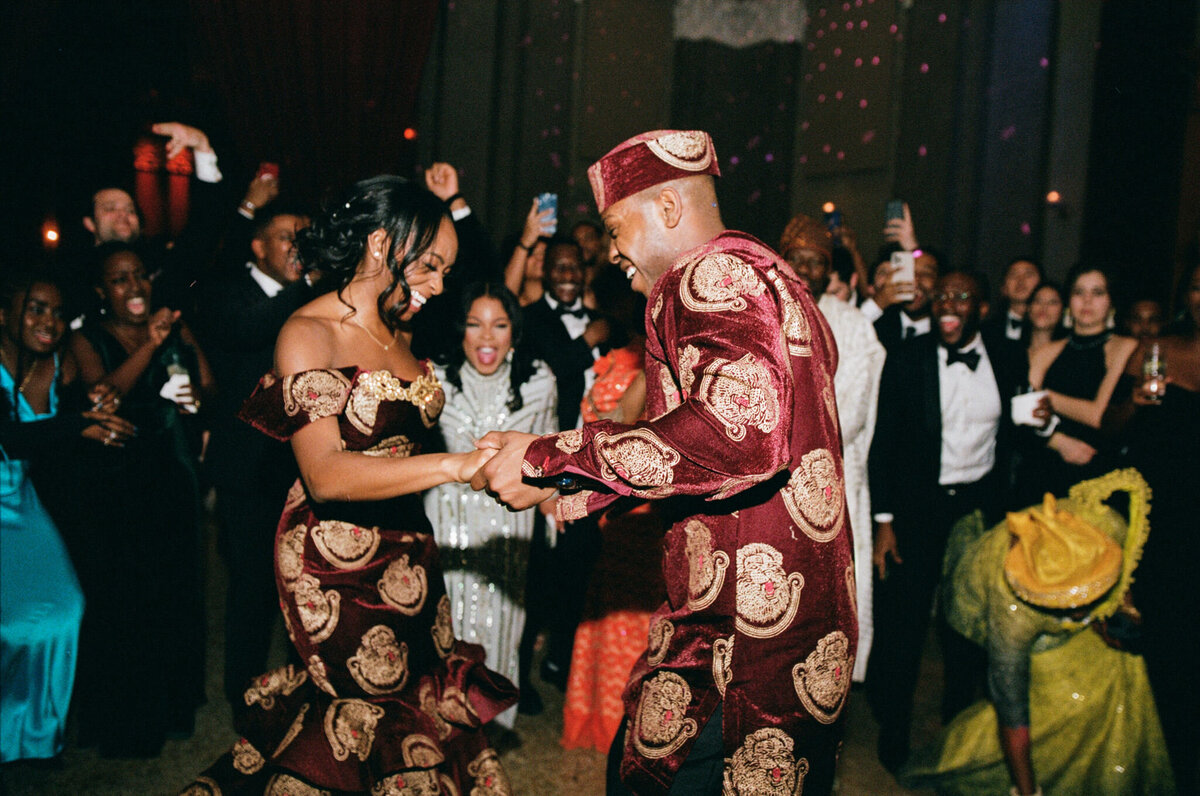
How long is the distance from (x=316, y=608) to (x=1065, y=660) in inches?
94.5

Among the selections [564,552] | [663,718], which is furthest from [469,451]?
[564,552]

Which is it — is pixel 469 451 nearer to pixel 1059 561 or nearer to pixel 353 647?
pixel 353 647

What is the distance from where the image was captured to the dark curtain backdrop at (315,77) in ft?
14.6

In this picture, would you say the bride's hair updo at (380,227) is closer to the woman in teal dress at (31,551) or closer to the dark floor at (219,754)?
the woman in teal dress at (31,551)

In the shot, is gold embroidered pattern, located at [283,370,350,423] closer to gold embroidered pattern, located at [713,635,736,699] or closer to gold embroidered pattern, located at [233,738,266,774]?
gold embroidered pattern, located at [233,738,266,774]

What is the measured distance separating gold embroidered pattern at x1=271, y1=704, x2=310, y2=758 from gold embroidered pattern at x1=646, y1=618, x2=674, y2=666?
91 centimetres

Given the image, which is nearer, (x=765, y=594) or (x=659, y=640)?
(x=765, y=594)

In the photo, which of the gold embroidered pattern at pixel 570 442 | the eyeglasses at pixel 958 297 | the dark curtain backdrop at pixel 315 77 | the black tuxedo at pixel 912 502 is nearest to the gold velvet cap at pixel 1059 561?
the black tuxedo at pixel 912 502

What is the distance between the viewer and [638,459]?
130cm

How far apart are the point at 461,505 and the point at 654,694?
186 centimetres

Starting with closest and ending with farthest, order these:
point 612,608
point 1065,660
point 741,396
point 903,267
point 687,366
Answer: point 741,396 → point 687,366 → point 1065,660 → point 612,608 → point 903,267

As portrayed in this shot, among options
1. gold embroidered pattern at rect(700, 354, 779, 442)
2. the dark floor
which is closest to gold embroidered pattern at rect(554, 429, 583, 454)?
gold embroidered pattern at rect(700, 354, 779, 442)

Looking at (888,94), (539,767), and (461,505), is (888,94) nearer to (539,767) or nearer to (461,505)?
(461,505)

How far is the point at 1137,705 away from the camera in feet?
9.28
